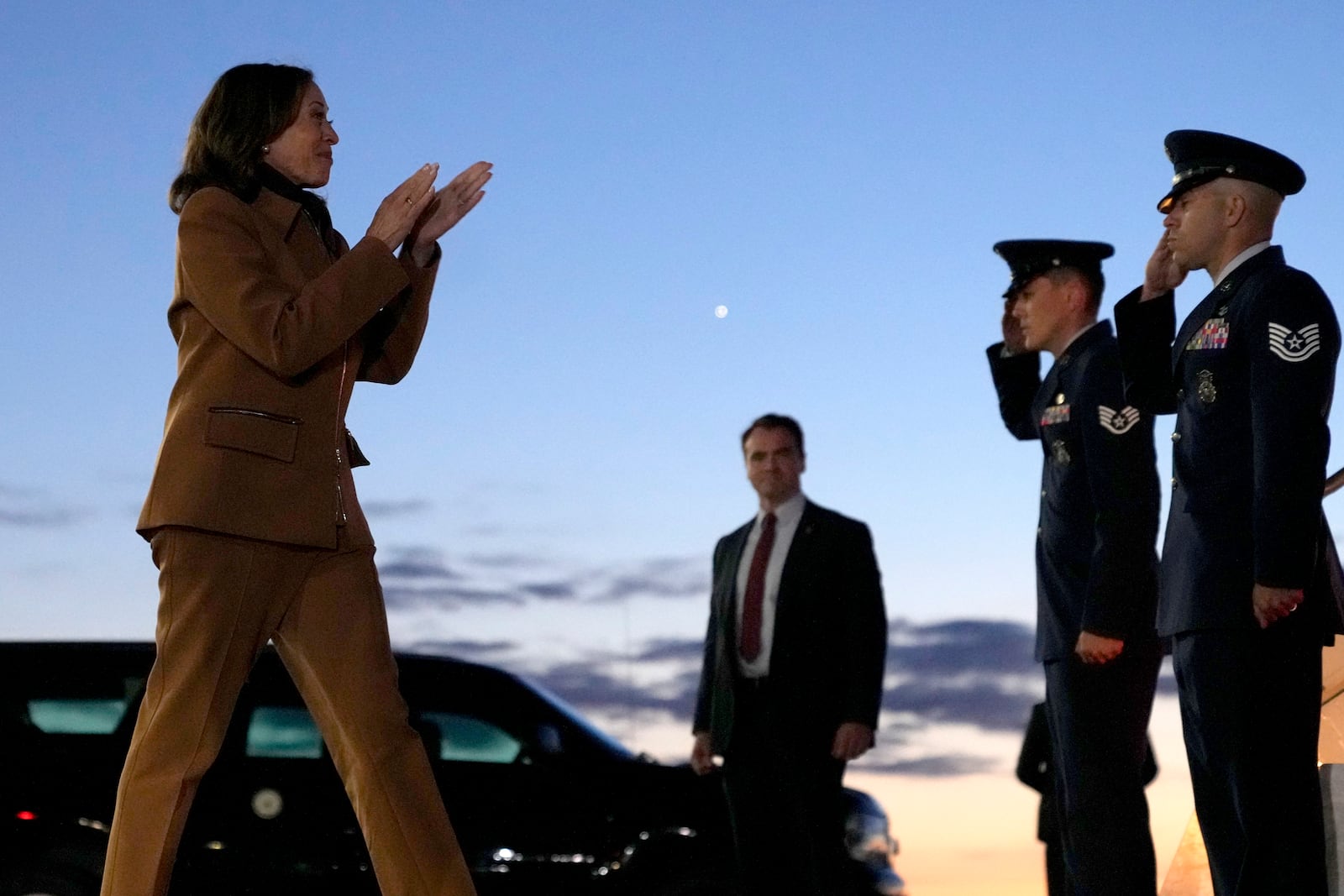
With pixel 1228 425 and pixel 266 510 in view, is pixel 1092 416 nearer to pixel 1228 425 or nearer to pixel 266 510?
pixel 1228 425

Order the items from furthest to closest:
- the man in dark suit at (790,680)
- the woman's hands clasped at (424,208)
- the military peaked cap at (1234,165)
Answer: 1. the man in dark suit at (790,680)
2. the military peaked cap at (1234,165)
3. the woman's hands clasped at (424,208)

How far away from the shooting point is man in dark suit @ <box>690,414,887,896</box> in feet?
19.7

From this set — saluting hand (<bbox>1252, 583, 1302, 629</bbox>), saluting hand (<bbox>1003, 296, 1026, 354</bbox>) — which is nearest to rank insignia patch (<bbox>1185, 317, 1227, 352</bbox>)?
saluting hand (<bbox>1252, 583, 1302, 629</bbox>)

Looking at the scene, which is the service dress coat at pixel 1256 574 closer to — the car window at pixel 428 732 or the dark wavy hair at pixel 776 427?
the dark wavy hair at pixel 776 427

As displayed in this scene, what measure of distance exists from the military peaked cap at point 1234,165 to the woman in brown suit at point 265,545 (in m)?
1.77

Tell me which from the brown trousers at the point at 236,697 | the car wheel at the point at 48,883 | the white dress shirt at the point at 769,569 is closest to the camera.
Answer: the brown trousers at the point at 236,697

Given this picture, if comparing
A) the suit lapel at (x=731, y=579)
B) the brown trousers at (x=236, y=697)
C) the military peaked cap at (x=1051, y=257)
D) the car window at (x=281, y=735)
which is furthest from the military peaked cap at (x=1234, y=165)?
the car window at (x=281, y=735)

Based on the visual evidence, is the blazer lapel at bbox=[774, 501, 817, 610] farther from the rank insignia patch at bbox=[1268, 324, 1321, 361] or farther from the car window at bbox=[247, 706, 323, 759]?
the rank insignia patch at bbox=[1268, 324, 1321, 361]

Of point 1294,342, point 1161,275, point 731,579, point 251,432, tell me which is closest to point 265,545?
point 251,432

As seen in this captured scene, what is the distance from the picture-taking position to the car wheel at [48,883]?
21.6 feet

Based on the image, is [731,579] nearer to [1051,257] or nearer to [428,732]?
[428,732]

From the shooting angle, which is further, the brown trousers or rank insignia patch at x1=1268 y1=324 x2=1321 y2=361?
rank insignia patch at x1=1268 y1=324 x2=1321 y2=361

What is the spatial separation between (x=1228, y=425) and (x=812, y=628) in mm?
2632

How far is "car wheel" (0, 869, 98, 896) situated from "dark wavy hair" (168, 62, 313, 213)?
3840 mm
